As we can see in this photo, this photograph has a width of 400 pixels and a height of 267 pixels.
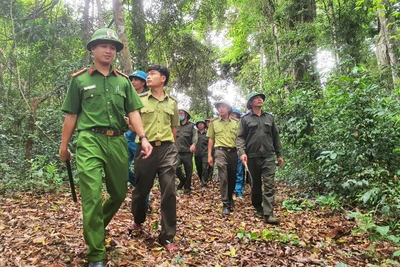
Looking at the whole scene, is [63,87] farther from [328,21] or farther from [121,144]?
[328,21]

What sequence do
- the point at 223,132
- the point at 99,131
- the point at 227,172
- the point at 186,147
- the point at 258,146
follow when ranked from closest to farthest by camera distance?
the point at 99,131, the point at 258,146, the point at 227,172, the point at 223,132, the point at 186,147

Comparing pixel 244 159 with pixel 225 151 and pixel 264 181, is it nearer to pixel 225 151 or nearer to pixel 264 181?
pixel 264 181

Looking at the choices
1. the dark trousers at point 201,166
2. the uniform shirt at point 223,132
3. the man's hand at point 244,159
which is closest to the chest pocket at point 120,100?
the man's hand at point 244,159

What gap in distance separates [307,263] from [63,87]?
308 inches

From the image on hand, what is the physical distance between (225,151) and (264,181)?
1305 millimetres

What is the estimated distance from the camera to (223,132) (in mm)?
7137

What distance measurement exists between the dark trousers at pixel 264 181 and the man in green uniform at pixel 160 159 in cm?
222

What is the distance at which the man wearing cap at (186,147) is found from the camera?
8.95m

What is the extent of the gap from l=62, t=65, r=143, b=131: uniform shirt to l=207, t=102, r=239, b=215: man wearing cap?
3605mm

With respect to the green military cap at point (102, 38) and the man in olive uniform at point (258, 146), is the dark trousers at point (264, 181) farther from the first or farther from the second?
the green military cap at point (102, 38)

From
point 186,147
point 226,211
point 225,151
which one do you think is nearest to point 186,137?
point 186,147

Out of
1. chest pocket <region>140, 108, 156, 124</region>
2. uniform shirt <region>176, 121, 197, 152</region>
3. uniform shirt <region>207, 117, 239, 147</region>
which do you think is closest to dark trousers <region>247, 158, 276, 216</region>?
uniform shirt <region>207, 117, 239, 147</region>

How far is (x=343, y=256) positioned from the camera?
3977mm

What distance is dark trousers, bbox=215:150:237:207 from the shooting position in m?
6.52
